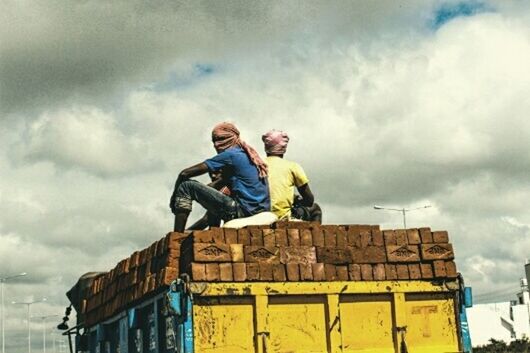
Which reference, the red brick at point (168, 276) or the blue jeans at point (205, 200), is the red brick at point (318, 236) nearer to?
the red brick at point (168, 276)

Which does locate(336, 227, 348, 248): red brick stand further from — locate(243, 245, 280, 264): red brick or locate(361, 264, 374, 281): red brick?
locate(243, 245, 280, 264): red brick

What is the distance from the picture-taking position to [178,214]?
707 centimetres

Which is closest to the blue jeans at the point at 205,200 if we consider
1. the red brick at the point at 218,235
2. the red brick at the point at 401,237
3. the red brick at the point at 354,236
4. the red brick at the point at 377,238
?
the red brick at the point at 218,235

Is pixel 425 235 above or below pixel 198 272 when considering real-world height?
above

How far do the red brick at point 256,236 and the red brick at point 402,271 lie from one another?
41.2 inches

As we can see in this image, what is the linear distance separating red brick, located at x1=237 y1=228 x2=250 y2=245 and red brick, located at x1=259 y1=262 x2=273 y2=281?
19 cm

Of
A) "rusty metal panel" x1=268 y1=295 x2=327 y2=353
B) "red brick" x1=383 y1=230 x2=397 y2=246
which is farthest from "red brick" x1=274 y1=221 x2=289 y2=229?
"red brick" x1=383 y1=230 x2=397 y2=246

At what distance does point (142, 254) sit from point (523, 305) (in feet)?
206

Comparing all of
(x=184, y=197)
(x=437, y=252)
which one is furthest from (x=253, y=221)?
(x=437, y=252)

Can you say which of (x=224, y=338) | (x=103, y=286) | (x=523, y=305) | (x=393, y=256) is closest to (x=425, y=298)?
(x=393, y=256)

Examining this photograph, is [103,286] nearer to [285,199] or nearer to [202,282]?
[285,199]

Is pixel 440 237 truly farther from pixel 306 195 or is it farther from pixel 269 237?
pixel 306 195

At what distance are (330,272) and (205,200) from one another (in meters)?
1.43

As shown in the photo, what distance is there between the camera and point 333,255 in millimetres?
6312
